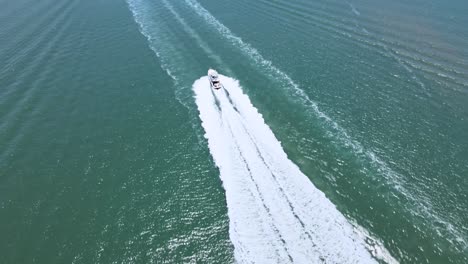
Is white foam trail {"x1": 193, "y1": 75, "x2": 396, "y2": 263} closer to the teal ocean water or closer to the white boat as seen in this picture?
the teal ocean water

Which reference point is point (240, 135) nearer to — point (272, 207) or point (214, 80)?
point (272, 207)

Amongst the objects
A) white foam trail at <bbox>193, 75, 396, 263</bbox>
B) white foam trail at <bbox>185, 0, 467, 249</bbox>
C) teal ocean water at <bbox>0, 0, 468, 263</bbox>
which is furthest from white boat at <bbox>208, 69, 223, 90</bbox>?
white foam trail at <bbox>185, 0, 467, 249</bbox>

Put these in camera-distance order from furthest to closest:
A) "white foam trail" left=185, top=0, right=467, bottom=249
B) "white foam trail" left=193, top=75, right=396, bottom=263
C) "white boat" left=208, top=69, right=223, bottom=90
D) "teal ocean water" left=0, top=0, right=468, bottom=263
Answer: "white boat" left=208, top=69, right=223, bottom=90, "white foam trail" left=185, top=0, right=467, bottom=249, "teal ocean water" left=0, top=0, right=468, bottom=263, "white foam trail" left=193, top=75, right=396, bottom=263

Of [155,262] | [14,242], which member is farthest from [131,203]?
[14,242]

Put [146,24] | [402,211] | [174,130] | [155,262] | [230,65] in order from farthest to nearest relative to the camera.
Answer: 1. [146,24]
2. [230,65]
3. [174,130]
4. [402,211]
5. [155,262]

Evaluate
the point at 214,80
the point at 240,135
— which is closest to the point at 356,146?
the point at 240,135

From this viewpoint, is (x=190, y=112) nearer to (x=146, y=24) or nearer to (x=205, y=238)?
(x=205, y=238)

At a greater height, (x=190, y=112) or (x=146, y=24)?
(x=146, y=24)
